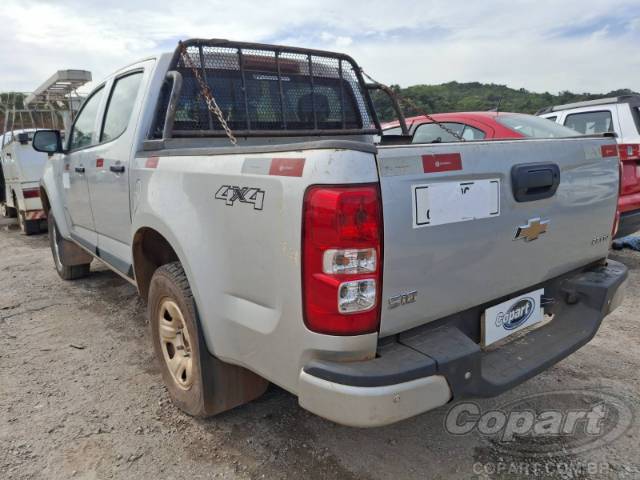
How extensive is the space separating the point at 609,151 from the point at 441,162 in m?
1.27

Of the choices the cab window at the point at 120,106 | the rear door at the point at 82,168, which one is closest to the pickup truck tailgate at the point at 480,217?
the cab window at the point at 120,106

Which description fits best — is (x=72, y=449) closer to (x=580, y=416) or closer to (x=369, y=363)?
(x=369, y=363)

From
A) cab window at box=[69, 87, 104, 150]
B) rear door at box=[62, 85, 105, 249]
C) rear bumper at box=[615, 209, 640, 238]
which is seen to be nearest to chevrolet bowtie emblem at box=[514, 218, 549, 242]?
rear door at box=[62, 85, 105, 249]

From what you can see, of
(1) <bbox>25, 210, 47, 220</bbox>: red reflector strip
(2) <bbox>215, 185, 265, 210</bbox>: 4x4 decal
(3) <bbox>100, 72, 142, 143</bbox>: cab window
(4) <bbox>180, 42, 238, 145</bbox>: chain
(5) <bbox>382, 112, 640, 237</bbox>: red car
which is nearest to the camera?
(2) <bbox>215, 185, 265, 210</bbox>: 4x4 decal

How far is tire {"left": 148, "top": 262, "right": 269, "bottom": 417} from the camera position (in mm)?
2428

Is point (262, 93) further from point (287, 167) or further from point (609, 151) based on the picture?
point (609, 151)

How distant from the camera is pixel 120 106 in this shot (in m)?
3.58

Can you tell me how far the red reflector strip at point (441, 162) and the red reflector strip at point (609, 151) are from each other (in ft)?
3.61

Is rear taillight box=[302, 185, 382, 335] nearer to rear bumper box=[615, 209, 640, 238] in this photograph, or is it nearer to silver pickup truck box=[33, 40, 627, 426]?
silver pickup truck box=[33, 40, 627, 426]

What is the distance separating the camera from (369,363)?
5.98 ft

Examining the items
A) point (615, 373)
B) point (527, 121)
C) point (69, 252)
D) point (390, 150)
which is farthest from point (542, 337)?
point (69, 252)

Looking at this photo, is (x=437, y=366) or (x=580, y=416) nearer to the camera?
(x=437, y=366)

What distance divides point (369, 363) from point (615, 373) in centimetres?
218

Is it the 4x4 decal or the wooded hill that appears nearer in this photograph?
the 4x4 decal
